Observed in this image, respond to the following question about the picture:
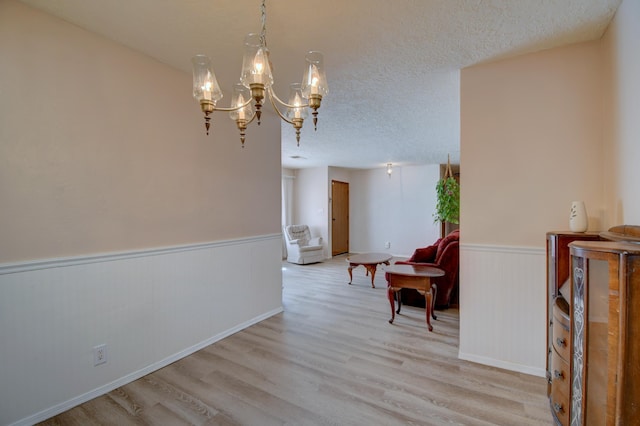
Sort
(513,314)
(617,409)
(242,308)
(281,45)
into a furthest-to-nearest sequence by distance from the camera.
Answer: (242,308) < (513,314) < (281,45) < (617,409)

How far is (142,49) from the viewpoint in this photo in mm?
2100

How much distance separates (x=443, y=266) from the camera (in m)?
3.34

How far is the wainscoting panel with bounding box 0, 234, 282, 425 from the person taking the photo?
5.29 feet

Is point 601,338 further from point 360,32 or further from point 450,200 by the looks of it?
point 450,200

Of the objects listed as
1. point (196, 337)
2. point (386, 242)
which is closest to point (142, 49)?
point (196, 337)

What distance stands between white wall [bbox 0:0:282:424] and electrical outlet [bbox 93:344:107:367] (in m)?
0.03

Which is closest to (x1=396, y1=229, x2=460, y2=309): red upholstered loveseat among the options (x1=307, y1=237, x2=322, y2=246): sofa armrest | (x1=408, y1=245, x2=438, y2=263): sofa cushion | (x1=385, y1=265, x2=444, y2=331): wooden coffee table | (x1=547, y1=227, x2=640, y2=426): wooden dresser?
(x1=408, y1=245, x2=438, y2=263): sofa cushion

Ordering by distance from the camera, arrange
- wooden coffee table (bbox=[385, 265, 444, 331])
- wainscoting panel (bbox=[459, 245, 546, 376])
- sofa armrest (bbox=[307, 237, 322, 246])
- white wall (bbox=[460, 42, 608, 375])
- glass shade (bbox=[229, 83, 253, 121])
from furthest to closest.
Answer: sofa armrest (bbox=[307, 237, 322, 246])
wooden coffee table (bbox=[385, 265, 444, 331])
wainscoting panel (bbox=[459, 245, 546, 376])
white wall (bbox=[460, 42, 608, 375])
glass shade (bbox=[229, 83, 253, 121])

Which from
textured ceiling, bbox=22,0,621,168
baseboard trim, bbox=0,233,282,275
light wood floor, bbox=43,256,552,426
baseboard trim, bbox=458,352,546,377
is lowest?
light wood floor, bbox=43,256,552,426

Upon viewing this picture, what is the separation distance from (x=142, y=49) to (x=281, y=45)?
41.7 inches

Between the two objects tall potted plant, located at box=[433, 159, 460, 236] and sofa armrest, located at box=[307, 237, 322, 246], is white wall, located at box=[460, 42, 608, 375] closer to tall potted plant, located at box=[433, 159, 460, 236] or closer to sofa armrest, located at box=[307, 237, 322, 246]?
tall potted plant, located at box=[433, 159, 460, 236]

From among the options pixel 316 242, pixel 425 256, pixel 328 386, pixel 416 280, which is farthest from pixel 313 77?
pixel 316 242

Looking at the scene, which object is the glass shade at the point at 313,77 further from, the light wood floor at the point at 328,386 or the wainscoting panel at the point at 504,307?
the light wood floor at the point at 328,386

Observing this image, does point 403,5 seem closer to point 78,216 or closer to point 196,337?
point 78,216
